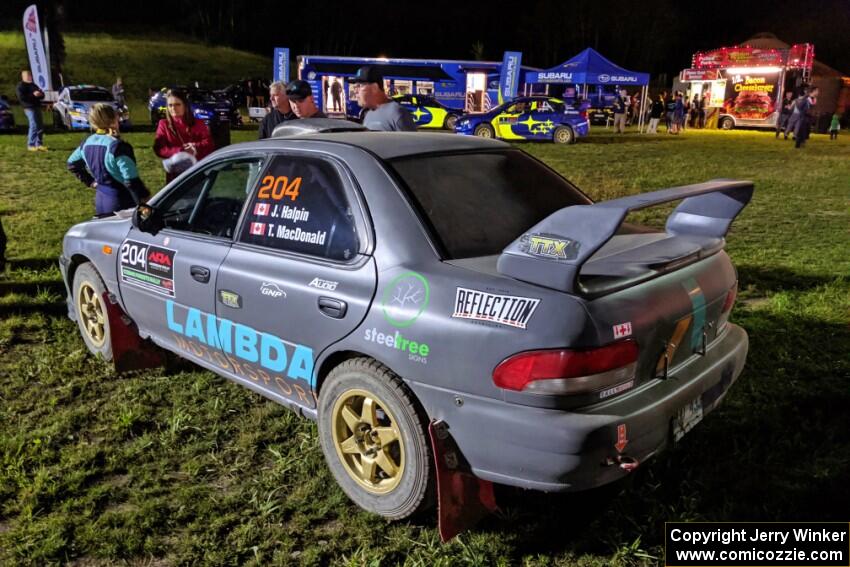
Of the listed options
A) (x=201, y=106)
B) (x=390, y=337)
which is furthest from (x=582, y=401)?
(x=201, y=106)

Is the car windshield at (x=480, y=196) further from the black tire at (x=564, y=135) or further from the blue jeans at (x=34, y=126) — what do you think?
the black tire at (x=564, y=135)

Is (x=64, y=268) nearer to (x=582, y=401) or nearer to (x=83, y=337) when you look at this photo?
(x=83, y=337)

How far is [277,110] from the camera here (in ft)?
19.8

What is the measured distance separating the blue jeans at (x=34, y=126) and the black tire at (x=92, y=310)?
40.6ft

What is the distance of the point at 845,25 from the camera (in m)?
59.8

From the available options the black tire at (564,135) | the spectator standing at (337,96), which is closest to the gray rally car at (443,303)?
the black tire at (564,135)

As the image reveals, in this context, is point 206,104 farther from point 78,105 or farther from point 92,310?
point 92,310

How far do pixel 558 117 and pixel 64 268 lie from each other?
1723 cm

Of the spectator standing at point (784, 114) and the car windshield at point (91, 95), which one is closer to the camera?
the car windshield at point (91, 95)

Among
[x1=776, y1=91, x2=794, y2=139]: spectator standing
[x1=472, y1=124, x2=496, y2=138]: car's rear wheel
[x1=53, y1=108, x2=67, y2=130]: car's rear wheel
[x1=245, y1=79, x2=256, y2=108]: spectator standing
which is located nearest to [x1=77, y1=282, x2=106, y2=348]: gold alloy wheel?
[x1=472, y1=124, x2=496, y2=138]: car's rear wheel

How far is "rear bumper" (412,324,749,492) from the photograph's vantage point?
211 cm

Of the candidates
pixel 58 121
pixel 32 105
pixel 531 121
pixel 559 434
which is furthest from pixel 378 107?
pixel 58 121

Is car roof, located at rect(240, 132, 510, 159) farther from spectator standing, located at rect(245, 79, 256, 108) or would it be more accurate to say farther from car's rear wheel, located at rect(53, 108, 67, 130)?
spectator standing, located at rect(245, 79, 256, 108)

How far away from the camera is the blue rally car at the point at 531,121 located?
1945 cm
